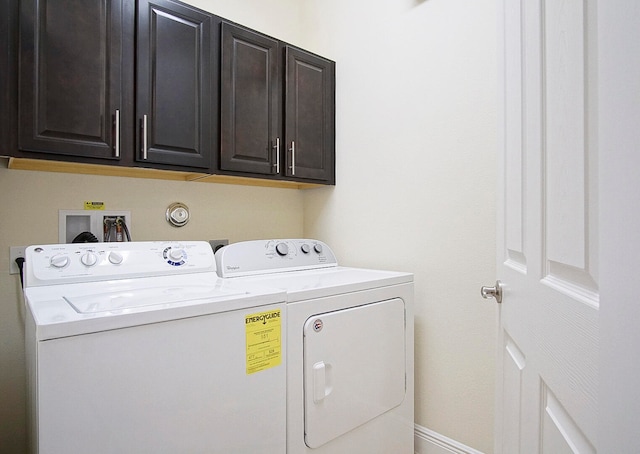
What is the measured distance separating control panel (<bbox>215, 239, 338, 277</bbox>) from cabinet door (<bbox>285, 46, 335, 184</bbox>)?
402mm

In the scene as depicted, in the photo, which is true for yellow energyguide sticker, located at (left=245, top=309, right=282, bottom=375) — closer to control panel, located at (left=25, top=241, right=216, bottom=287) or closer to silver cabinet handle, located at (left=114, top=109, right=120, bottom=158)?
control panel, located at (left=25, top=241, right=216, bottom=287)

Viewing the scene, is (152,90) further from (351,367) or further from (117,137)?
(351,367)

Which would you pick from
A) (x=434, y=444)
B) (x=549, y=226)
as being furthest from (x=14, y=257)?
(x=434, y=444)

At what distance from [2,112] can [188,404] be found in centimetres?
113

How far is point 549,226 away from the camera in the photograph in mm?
657

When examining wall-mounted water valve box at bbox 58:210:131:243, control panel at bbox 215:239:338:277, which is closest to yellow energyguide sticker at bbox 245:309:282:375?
control panel at bbox 215:239:338:277

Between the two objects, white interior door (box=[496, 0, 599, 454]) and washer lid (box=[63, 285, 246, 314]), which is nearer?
white interior door (box=[496, 0, 599, 454])

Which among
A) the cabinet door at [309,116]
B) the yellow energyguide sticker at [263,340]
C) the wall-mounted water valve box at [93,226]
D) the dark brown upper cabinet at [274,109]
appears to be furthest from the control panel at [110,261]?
the cabinet door at [309,116]

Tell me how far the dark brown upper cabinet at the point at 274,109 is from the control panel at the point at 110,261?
45 centimetres

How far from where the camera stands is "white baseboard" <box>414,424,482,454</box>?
1657mm

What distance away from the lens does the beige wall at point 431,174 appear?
159cm

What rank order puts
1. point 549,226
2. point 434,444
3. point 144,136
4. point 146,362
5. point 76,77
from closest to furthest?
point 549,226 < point 146,362 < point 76,77 < point 144,136 < point 434,444

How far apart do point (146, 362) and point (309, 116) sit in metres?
1.56

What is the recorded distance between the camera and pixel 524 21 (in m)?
0.83
